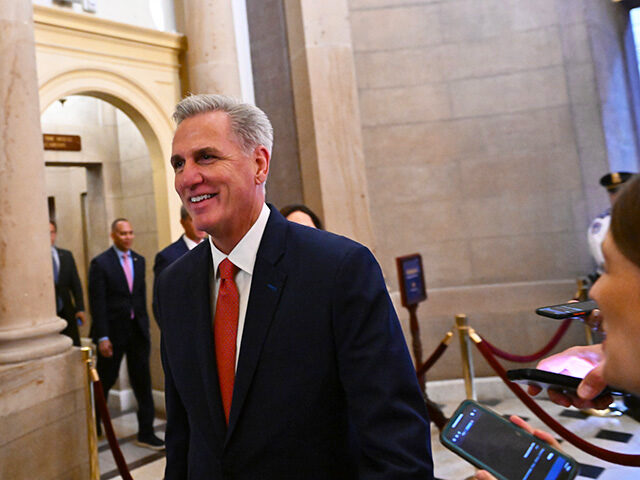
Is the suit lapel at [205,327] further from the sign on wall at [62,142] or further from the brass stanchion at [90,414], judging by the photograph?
the sign on wall at [62,142]

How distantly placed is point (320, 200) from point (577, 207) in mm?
2995

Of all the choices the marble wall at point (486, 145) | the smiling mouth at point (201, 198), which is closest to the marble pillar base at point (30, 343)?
the smiling mouth at point (201, 198)

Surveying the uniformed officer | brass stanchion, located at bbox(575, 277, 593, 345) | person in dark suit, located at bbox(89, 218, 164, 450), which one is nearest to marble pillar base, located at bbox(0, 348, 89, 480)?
person in dark suit, located at bbox(89, 218, 164, 450)

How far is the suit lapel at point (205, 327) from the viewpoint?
148cm

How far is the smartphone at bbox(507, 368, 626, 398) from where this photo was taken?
1.17 metres

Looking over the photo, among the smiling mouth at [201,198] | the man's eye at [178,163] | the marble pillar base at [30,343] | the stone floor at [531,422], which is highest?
the man's eye at [178,163]

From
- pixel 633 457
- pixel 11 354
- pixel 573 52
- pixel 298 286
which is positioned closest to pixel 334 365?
pixel 298 286

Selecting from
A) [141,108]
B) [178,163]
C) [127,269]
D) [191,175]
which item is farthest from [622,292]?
[141,108]

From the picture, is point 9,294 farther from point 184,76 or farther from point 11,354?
point 184,76

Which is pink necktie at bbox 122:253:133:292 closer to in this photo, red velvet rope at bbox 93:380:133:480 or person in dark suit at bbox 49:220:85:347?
person in dark suit at bbox 49:220:85:347

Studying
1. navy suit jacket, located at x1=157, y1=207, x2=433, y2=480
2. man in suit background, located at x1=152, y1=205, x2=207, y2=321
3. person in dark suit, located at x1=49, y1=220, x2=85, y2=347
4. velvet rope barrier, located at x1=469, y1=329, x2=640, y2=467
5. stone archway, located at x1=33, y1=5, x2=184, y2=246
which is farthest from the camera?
person in dark suit, located at x1=49, y1=220, x2=85, y2=347

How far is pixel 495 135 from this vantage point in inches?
251

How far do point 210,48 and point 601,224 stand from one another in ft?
15.3

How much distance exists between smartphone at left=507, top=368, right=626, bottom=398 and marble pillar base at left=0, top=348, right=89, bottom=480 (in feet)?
11.3
